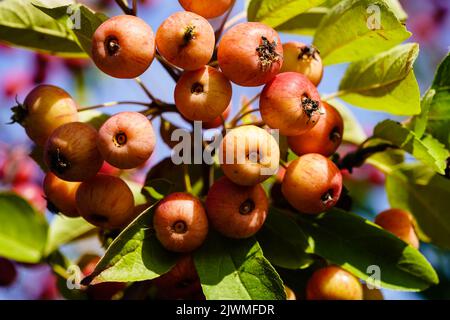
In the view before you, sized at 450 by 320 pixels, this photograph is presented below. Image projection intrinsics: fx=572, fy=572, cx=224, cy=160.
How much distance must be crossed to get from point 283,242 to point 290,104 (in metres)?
0.44

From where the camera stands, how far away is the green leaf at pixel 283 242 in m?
1.61

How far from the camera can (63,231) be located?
2.10 meters

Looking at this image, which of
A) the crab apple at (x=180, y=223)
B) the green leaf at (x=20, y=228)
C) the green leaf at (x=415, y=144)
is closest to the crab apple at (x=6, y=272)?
the green leaf at (x=20, y=228)

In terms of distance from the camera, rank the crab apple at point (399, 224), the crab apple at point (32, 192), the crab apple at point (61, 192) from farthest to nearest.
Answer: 1. the crab apple at point (32, 192)
2. the crab apple at point (399, 224)
3. the crab apple at point (61, 192)

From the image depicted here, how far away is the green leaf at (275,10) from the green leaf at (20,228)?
1143mm

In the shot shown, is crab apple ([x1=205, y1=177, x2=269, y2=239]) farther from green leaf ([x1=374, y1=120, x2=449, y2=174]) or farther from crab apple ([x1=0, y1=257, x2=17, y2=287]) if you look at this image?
crab apple ([x1=0, y1=257, x2=17, y2=287])

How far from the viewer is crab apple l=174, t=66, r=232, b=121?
1403mm

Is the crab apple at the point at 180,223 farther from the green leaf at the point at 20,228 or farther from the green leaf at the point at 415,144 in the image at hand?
the green leaf at the point at 20,228

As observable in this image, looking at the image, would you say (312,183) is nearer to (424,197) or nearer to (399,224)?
(399,224)

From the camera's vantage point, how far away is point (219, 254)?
147 cm

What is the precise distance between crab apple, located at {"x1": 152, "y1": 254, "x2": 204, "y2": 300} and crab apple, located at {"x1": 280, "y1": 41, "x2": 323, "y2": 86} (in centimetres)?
59

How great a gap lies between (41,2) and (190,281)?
0.84 metres

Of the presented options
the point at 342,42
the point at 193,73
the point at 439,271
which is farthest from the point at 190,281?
the point at 439,271
